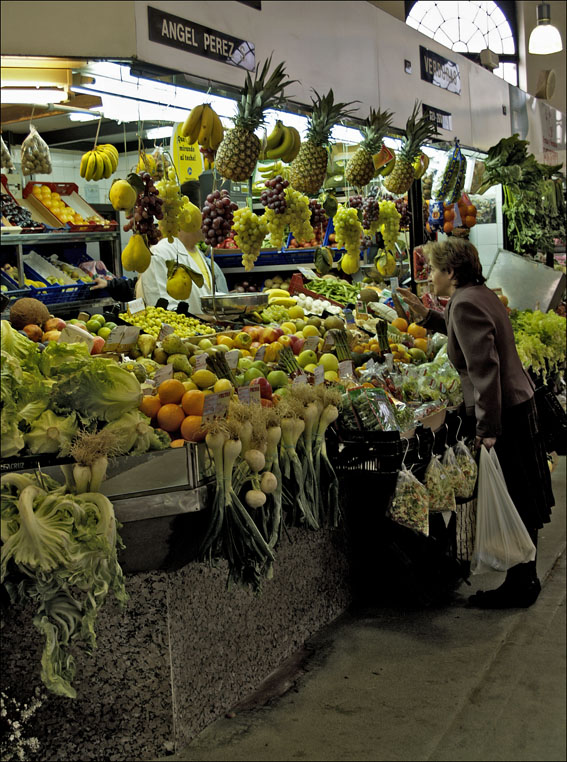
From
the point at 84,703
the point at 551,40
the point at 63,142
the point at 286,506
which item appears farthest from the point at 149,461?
the point at 551,40

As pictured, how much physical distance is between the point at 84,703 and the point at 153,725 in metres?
0.25

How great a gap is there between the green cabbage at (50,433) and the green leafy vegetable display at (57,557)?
11 centimetres

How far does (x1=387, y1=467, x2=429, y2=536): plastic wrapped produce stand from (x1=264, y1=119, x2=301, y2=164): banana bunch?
1.90 metres

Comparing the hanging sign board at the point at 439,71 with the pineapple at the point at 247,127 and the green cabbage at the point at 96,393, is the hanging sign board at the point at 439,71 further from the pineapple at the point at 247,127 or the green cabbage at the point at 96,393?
the green cabbage at the point at 96,393

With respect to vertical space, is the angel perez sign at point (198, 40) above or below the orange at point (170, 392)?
above

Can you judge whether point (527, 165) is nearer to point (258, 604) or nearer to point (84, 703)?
point (258, 604)

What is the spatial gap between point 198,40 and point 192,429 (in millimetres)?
1757

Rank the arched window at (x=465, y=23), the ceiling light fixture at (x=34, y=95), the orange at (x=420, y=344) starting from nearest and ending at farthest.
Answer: the ceiling light fixture at (x=34, y=95) → the orange at (x=420, y=344) → the arched window at (x=465, y=23)

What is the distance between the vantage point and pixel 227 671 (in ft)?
10.3

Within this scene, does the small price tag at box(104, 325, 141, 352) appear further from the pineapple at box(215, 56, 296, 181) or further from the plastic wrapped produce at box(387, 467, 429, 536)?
Answer: the plastic wrapped produce at box(387, 467, 429, 536)

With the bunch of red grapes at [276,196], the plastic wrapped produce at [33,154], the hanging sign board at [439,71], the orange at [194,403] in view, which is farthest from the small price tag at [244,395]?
the hanging sign board at [439,71]

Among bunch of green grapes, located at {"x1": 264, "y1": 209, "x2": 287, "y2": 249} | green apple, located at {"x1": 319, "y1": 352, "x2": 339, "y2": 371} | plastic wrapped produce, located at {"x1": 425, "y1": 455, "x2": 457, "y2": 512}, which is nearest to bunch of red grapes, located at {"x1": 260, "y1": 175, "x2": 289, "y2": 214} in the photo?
bunch of green grapes, located at {"x1": 264, "y1": 209, "x2": 287, "y2": 249}

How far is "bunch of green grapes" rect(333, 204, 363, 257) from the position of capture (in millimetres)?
5645

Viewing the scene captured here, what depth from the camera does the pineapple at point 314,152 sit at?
4465mm
